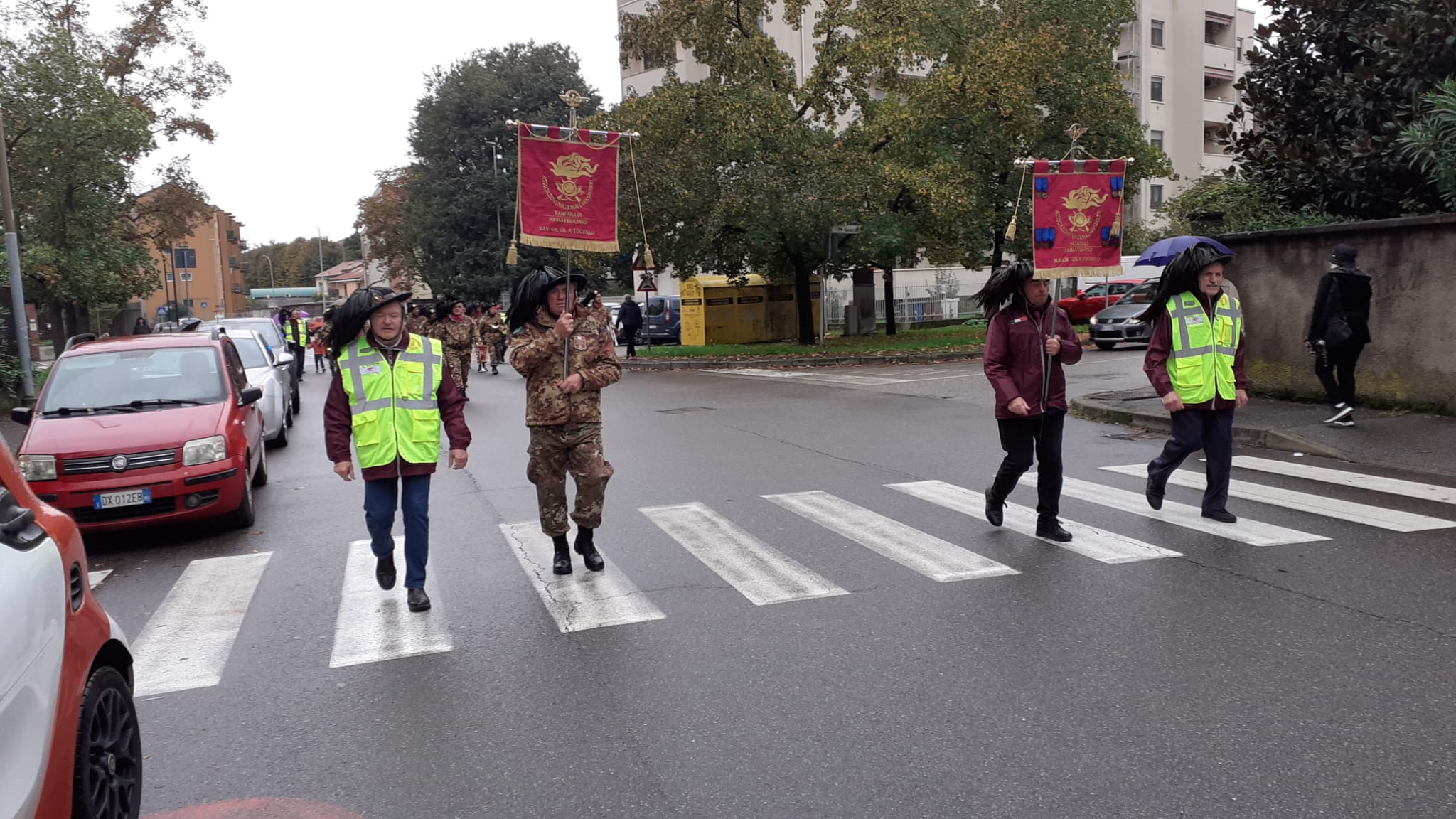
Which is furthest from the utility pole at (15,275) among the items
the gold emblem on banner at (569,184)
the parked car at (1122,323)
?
the parked car at (1122,323)

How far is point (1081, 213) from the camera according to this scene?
12664mm

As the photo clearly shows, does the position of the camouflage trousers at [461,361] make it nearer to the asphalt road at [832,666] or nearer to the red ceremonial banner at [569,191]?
the red ceremonial banner at [569,191]

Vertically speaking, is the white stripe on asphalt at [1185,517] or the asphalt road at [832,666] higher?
the white stripe on asphalt at [1185,517]

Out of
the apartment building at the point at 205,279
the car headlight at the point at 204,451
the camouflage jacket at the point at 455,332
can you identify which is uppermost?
the apartment building at the point at 205,279

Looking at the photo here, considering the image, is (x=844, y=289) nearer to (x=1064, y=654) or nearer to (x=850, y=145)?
(x=850, y=145)

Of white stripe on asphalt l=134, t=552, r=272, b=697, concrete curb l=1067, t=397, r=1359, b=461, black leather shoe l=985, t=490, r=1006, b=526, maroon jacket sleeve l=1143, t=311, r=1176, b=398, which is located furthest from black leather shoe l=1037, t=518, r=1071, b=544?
white stripe on asphalt l=134, t=552, r=272, b=697

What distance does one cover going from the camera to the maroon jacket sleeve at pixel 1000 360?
7.02 metres

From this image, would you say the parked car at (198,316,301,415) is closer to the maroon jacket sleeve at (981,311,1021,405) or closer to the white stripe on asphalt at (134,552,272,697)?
the white stripe on asphalt at (134,552,272,697)

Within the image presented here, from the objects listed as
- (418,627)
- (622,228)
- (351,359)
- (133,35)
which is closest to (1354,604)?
(418,627)

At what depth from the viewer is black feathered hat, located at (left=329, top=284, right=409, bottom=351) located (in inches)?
226

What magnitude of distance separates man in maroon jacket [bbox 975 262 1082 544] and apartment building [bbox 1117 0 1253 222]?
5027cm

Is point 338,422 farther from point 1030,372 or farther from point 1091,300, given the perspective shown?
point 1091,300

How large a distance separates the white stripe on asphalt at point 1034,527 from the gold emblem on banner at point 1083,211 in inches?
194

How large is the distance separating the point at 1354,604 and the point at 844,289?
116 ft
